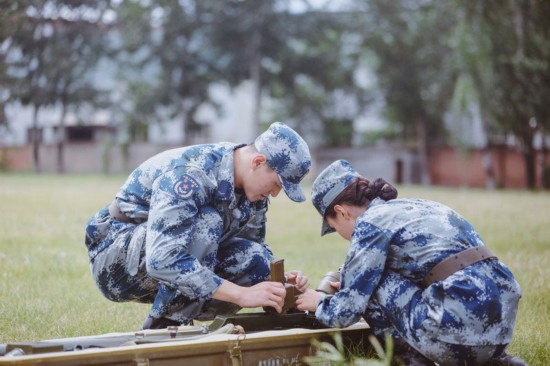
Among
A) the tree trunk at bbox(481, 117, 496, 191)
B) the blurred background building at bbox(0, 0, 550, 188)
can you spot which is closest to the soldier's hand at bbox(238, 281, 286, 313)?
the blurred background building at bbox(0, 0, 550, 188)

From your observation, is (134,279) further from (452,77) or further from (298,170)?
(452,77)

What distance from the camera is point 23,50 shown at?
39.8 metres

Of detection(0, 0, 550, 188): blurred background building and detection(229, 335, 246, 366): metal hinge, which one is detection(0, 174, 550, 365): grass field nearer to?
detection(229, 335, 246, 366): metal hinge

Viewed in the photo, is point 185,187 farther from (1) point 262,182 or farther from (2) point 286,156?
(2) point 286,156

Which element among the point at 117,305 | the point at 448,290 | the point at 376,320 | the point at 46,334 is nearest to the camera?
the point at 448,290

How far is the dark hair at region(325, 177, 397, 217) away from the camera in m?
4.39

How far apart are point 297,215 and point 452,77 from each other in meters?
26.0

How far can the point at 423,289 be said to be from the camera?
14.0 feet

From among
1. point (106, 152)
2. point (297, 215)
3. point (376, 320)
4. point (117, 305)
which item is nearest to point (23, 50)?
point (106, 152)

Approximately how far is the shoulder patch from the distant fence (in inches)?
1214

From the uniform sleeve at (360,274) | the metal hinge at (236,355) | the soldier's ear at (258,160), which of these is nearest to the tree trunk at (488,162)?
the soldier's ear at (258,160)

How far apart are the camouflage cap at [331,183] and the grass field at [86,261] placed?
158 cm

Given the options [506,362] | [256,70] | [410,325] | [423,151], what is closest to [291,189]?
[410,325]

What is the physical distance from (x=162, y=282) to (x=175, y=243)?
354 mm
